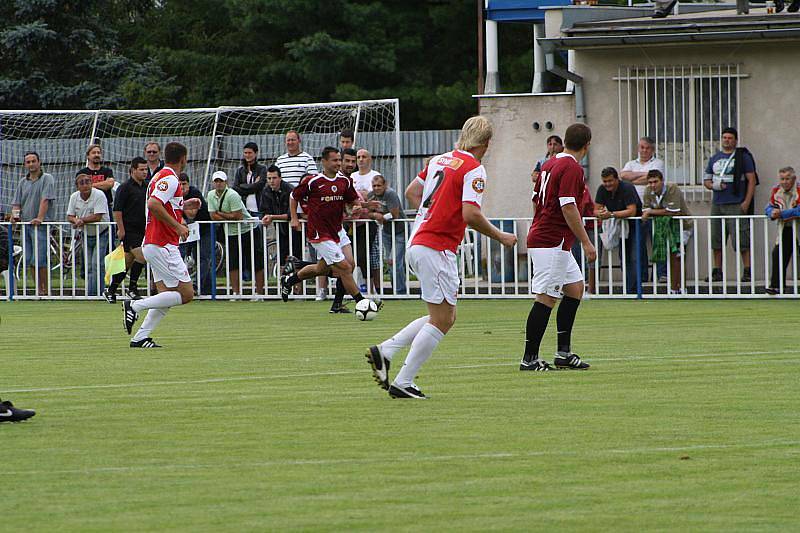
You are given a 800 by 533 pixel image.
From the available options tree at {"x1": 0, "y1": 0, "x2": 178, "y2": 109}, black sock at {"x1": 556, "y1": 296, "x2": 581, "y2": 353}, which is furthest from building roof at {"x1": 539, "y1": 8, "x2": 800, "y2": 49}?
tree at {"x1": 0, "y1": 0, "x2": 178, "y2": 109}

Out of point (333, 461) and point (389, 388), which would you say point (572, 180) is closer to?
point (389, 388)

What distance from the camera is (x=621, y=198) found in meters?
21.1

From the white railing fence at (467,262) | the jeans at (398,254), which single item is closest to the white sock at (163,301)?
the white railing fence at (467,262)

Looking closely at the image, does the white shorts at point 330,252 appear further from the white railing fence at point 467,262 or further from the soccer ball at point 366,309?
the white railing fence at point 467,262

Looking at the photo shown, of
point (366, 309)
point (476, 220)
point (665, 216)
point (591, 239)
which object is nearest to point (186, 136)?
point (591, 239)

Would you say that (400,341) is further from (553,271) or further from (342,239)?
(342,239)

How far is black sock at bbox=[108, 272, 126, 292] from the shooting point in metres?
21.6

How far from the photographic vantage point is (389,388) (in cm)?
997

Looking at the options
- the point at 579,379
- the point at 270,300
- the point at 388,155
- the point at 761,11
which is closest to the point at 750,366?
the point at 579,379

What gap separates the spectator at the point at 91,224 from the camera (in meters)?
22.8

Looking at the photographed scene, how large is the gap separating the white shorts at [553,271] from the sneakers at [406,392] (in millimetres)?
2187

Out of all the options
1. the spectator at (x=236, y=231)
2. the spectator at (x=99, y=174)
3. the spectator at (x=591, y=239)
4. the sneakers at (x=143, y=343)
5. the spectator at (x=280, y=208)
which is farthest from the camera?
the spectator at (x=99, y=174)

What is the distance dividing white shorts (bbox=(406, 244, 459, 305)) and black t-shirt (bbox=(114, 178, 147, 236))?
11334mm

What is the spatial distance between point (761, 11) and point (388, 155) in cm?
838
